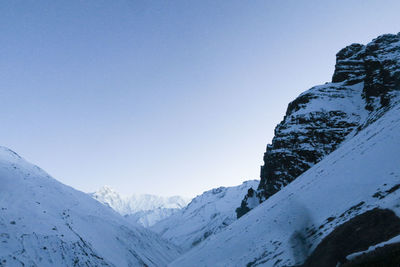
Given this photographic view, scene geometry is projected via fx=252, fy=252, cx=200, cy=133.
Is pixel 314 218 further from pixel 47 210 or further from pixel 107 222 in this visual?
pixel 107 222

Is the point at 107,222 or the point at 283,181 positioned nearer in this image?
the point at 107,222

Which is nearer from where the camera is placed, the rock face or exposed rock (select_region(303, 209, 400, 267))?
exposed rock (select_region(303, 209, 400, 267))

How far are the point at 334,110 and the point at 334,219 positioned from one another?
48.9 metres

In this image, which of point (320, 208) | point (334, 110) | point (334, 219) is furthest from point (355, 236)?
point (334, 110)

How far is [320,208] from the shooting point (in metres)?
22.4

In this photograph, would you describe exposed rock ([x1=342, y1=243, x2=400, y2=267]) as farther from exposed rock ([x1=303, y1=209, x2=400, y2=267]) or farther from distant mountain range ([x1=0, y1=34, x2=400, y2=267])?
exposed rock ([x1=303, y1=209, x2=400, y2=267])

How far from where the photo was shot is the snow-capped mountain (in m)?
13.8

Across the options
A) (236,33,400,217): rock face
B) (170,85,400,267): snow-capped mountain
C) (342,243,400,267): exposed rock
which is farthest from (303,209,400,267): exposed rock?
(236,33,400,217): rock face

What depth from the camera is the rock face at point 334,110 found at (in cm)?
5481

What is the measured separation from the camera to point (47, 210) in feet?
105

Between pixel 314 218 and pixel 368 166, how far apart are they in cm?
680

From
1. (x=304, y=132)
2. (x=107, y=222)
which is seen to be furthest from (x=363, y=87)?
(x=107, y=222)

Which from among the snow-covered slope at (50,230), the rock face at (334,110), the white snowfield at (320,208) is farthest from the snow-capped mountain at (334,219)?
the rock face at (334,110)

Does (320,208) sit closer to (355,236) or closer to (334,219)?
(334,219)
